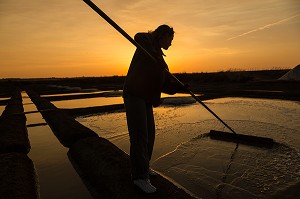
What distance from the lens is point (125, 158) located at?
369 centimetres

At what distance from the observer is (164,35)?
2.52 meters

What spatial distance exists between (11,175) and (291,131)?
6420mm

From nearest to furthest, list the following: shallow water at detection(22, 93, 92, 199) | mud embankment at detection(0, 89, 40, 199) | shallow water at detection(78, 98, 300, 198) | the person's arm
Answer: mud embankment at detection(0, 89, 40, 199) → the person's arm → shallow water at detection(22, 93, 92, 199) → shallow water at detection(78, 98, 300, 198)

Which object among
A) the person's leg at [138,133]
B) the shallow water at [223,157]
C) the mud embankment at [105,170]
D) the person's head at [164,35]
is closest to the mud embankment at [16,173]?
the mud embankment at [105,170]

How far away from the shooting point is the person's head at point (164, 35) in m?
2.50

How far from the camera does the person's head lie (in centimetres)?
250

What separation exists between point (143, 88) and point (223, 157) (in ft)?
9.02

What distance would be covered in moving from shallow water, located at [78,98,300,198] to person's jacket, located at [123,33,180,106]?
1598 millimetres

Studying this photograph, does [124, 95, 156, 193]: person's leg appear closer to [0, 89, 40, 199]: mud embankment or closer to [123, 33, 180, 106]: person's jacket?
[123, 33, 180, 106]: person's jacket

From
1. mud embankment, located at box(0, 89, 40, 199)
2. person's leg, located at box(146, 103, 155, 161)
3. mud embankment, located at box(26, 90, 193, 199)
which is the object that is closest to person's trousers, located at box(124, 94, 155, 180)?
person's leg, located at box(146, 103, 155, 161)

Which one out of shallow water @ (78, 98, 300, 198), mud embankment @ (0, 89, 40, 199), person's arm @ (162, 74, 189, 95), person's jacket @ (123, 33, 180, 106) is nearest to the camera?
person's jacket @ (123, 33, 180, 106)

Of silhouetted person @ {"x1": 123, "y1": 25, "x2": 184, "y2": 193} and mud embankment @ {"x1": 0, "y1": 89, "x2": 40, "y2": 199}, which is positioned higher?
silhouetted person @ {"x1": 123, "y1": 25, "x2": 184, "y2": 193}

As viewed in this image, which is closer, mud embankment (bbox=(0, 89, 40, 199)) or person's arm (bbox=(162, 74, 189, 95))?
mud embankment (bbox=(0, 89, 40, 199))

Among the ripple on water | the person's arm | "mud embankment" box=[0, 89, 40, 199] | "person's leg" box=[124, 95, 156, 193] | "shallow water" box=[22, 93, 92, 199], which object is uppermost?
the person's arm
